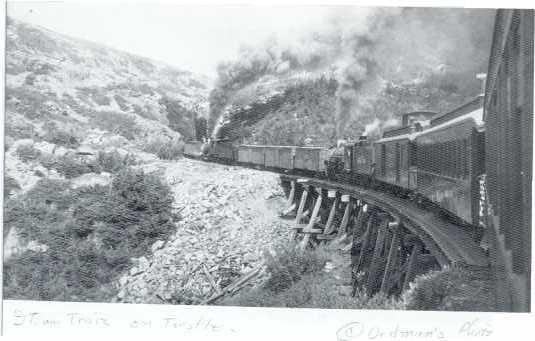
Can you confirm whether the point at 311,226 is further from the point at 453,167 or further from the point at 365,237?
the point at 453,167

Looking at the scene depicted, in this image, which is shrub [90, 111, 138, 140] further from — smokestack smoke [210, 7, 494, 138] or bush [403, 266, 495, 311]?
bush [403, 266, 495, 311]

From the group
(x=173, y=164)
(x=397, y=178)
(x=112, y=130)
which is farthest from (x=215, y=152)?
(x=397, y=178)

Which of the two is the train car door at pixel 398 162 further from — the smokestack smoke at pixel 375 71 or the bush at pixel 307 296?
the bush at pixel 307 296

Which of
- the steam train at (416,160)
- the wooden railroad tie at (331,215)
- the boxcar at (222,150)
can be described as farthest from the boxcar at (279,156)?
the wooden railroad tie at (331,215)

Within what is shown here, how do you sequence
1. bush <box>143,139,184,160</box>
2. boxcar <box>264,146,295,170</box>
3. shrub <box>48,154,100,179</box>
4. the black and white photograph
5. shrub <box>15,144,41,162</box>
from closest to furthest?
the black and white photograph < shrub <box>15,144,41,162</box> < shrub <box>48,154,100,179</box> < bush <box>143,139,184,160</box> < boxcar <box>264,146,295,170</box>

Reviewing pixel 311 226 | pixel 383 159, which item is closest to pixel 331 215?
pixel 311 226

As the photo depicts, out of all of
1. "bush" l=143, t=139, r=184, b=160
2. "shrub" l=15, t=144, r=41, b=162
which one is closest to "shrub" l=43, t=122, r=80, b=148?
"shrub" l=15, t=144, r=41, b=162
